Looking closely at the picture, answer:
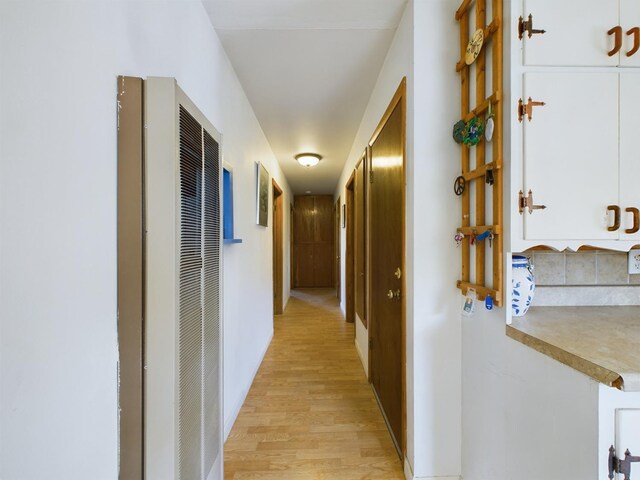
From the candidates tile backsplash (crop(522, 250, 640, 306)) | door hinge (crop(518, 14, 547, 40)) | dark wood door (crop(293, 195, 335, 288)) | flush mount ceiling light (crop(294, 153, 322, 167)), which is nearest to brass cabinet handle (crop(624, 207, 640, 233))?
tile backsplash (crop(522, 250, 640, 306))

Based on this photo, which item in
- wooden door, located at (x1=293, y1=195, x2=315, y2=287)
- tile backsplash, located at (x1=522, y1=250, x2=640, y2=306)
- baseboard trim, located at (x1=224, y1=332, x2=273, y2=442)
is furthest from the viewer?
wooden door, located at (x1=293, y1=195, x2=315, y2=287)

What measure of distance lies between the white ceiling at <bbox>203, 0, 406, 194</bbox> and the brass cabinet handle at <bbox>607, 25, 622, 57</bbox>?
0.87m

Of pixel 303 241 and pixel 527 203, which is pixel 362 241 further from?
pixel 303 241

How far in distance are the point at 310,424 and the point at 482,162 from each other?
1.83m

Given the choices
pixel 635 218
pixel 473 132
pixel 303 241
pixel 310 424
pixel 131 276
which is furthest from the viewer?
pixel 303 241

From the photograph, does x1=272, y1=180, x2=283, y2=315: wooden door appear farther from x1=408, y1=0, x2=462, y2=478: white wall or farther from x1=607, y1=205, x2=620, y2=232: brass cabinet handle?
x1=607, y1=205, x2=620, y2=232: brass cabinet handle

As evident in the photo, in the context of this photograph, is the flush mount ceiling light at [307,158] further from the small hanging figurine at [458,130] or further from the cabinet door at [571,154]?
the cabinet door at [571,154]

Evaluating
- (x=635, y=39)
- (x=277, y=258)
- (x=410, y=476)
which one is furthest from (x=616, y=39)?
(x=277, y=258)

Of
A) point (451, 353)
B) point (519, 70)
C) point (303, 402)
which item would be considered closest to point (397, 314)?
point (451, 353)

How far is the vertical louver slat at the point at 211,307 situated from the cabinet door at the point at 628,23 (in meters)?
1.61

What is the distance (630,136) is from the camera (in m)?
1.03

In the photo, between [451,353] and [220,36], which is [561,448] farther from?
[220,36]

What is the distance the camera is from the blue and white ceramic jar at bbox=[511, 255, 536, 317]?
1060 millimetres

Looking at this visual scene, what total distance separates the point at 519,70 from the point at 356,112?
1669 mm
